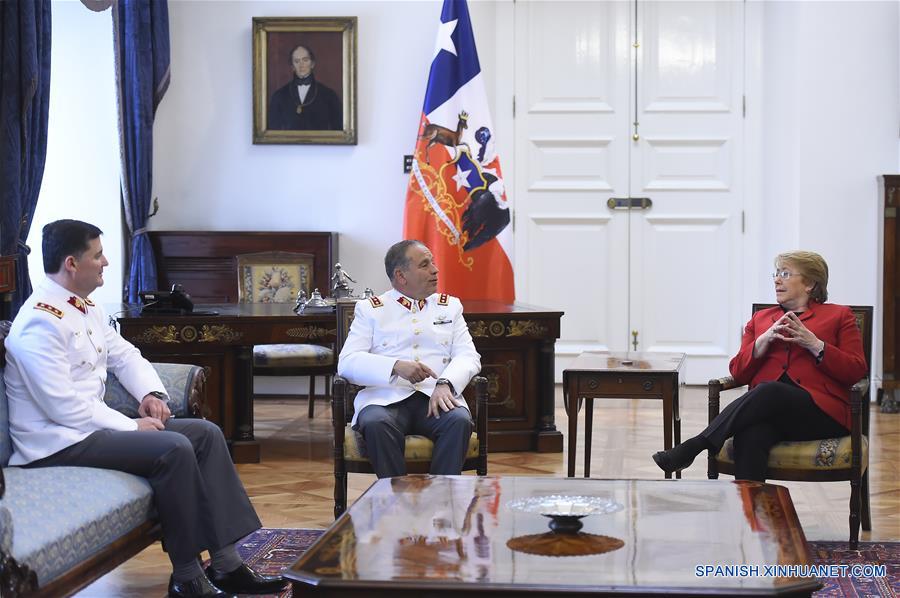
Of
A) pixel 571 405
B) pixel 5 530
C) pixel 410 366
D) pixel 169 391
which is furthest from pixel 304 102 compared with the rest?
pixel 5 530

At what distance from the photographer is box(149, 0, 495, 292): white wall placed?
→ 24.5 feet

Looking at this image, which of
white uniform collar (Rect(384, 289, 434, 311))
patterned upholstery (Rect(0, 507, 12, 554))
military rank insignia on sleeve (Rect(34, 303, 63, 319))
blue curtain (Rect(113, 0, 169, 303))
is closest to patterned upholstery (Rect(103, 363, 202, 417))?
military rank insignia on sleeve (Rect(34, 303, 63, 319))

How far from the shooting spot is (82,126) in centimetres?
677

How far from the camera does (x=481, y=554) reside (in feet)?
7.86

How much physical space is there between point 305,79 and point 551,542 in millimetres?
5413

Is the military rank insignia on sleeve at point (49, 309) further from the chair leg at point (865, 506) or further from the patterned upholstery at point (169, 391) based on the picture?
the chair leg at point (865, 506)

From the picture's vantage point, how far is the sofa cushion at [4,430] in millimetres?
3096

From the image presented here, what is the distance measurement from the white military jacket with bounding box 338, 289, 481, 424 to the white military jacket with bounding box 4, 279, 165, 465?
94 cm

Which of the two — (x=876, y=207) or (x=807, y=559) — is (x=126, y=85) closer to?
(x=876, y=207)

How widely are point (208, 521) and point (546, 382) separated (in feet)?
8.42

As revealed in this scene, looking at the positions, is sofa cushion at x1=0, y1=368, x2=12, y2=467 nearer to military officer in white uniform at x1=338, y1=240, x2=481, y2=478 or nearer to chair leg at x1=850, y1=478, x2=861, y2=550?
military officer in white uniform at x1=338, y1=240, x2=481, y2=478

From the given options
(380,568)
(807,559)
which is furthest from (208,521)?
(807,559)

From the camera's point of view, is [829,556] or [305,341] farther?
[305,341]

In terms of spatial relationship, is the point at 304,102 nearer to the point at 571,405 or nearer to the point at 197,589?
the point at 571,405
